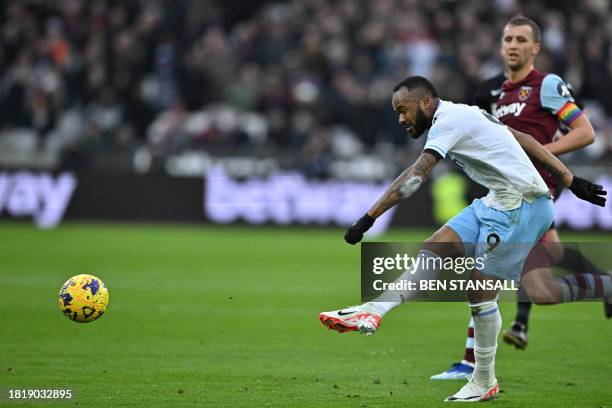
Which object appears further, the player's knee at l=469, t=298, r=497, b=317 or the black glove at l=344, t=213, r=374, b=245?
the player's knee at l=469, t=298, r=497, b=317

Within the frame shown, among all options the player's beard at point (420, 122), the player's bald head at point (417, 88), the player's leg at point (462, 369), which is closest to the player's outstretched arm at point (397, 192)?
the player's beard at point (420, 122)

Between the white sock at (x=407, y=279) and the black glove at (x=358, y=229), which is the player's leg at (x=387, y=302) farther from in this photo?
the black glove at (x=358, y=229)

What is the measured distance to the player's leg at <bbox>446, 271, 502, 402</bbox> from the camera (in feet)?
23.7

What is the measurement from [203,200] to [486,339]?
13.9m

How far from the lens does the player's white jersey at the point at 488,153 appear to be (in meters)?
6.89

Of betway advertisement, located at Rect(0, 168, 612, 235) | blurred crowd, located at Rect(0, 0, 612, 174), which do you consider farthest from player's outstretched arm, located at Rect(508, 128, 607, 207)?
blurred crowd, located at Rect(0, 0, 612, 174)

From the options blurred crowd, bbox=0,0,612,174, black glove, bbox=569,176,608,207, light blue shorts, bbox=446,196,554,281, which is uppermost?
blurred crowd, bbox=0,0,612,174

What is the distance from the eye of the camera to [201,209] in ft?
68.4

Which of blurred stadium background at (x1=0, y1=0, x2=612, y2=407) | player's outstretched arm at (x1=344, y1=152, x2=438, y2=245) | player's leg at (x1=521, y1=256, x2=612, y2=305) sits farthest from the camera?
blurred stadium background at (x1=0, y1=0, x2=612, y2=407)

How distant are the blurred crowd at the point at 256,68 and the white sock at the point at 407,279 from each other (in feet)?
46.0

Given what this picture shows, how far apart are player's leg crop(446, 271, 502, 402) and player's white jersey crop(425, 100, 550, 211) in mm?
585

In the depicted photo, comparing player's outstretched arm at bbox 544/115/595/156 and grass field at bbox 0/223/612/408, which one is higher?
player's outstretched arm at bbox 544/115/595/156

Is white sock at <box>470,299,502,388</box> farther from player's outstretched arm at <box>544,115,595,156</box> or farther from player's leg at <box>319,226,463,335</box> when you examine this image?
player's outstretched arm at <box>544,115,595,156</box>

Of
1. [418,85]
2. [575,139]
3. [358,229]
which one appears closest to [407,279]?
[358,229]
